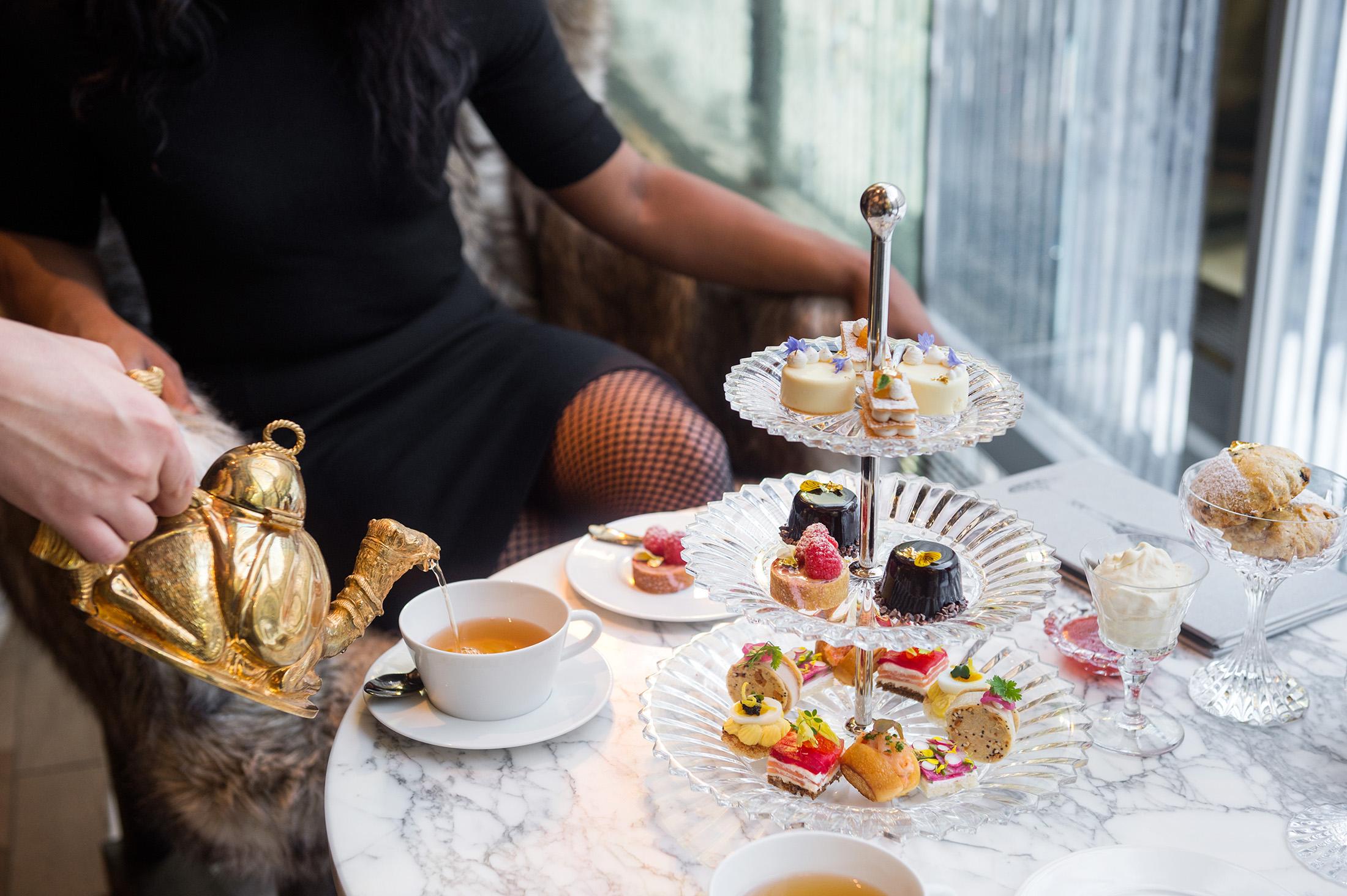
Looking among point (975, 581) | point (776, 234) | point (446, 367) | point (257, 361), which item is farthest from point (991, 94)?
point (975, 581)

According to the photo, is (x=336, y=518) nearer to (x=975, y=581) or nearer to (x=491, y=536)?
(x=491, y=536)

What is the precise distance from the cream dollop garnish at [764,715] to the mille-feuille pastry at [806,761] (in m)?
0.02

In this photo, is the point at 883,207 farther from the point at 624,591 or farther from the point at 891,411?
the point at 624,591

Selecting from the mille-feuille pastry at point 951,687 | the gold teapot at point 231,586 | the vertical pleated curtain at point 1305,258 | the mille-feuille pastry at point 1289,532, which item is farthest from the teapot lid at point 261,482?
the vertical pleated curtain at point 1305,258

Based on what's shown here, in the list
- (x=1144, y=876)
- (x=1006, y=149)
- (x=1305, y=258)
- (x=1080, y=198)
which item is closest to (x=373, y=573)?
(x=1144, y=876)

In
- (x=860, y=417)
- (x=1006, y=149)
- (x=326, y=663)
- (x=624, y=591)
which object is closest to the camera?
(x=860, y=417)

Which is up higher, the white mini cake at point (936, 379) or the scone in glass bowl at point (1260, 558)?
the white mini cake at point (936, 379)

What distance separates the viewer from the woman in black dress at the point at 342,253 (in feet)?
4.44

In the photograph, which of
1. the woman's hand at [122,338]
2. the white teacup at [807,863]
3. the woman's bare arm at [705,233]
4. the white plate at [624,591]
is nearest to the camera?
the white teacup at [807,863]

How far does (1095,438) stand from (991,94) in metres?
0.82

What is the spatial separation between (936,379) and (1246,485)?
30cm

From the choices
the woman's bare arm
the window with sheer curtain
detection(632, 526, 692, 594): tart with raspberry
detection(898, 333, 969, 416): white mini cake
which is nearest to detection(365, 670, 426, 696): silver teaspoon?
detection(632, 526, 692, 594): tart with raspberry

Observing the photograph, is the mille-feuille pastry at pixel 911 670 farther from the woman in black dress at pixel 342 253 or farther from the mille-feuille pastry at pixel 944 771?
the woman in black dress at pixel 342 253

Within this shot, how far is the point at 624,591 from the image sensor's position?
1079mm
